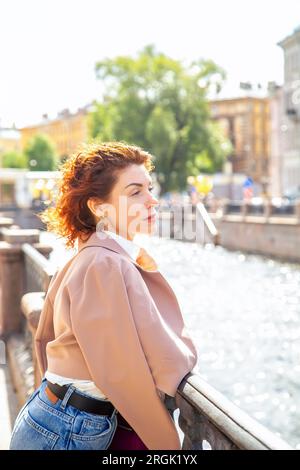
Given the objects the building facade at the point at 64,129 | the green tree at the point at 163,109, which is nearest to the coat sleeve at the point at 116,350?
the green tree at the point at 163,109

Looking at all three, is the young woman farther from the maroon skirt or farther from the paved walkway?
the paved walkway

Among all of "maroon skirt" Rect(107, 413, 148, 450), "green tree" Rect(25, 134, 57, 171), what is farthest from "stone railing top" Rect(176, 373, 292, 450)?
"green tree" Rect(25, 134, 57, 171)

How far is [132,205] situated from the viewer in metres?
2.00

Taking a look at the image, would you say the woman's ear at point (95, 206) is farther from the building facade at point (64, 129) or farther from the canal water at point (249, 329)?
the building facade at point (64, 129)

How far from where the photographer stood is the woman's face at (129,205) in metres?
1.99

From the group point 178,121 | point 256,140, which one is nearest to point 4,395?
point 178,121

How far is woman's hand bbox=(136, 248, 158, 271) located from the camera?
2.09m

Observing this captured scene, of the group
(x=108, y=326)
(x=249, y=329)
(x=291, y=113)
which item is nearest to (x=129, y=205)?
(x=108, y=326)

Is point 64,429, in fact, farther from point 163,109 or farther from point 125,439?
point 163,109

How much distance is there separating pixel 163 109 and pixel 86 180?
1480 inches

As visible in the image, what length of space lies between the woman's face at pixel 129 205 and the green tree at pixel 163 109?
35725 millimetres

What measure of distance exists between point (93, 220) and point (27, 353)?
11.0ft

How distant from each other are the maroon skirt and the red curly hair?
1.86ft

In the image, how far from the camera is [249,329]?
1313 centimetres
